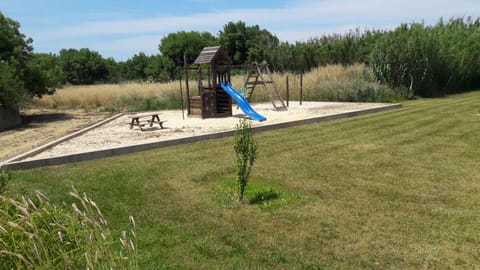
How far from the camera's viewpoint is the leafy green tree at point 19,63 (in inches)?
588

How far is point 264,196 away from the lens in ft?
16.8

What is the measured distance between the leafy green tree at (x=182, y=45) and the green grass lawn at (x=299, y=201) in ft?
155

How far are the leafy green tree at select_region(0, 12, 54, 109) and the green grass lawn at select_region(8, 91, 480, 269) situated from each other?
9.88 meters

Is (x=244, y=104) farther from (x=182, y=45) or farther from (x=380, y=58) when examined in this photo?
(x=182, y=45)

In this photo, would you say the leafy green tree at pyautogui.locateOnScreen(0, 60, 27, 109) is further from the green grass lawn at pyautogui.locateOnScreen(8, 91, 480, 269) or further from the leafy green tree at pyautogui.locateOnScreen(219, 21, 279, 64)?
the leafy green tree at pyautogui.locateOnScreen(219, 21, 279, 64)

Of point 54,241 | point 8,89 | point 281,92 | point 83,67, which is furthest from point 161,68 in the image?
point 54,241

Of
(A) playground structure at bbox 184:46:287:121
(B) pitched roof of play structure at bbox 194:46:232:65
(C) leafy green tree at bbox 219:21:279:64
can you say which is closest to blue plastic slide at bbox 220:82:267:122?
(A) playground structure at bbox 184:46:287:121

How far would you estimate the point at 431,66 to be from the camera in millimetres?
21516

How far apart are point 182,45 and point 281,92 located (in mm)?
35337

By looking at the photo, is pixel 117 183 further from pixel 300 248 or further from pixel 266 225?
pixel 300 248

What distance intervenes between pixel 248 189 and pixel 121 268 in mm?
3410

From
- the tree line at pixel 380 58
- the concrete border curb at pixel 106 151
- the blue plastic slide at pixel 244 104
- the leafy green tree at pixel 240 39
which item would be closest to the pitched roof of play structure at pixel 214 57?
the blue plastic slide at pixel 244 104

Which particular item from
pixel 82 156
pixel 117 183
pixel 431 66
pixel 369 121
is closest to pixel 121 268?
pixel 117 183

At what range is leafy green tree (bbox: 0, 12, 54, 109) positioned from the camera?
49.0 feet
